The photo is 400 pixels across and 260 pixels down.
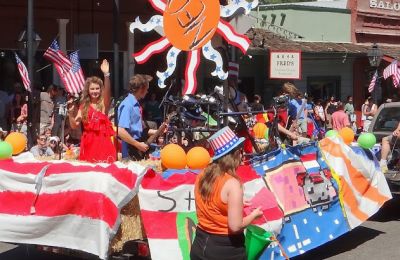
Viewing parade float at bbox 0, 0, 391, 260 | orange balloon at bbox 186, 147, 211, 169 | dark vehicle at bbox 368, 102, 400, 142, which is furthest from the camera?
dark vehicle at bbox 368, 102, 400, 142

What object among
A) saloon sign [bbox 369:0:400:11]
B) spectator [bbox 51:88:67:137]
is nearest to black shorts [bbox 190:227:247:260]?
Result: spectator [bbox 51:88:67:137]

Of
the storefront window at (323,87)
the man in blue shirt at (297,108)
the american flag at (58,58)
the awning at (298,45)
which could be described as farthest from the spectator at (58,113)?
the storefront window at (323,87)

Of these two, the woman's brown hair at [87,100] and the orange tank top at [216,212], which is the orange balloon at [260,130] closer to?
the woman's brown hair at [87,100]

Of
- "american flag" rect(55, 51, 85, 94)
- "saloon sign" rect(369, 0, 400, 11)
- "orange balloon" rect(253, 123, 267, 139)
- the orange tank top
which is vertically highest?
"saloon sign" rect(369, 0, 400, 11)

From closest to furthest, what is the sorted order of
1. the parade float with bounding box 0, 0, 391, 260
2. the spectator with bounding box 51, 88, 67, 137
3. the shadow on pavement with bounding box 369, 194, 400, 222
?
1. the parade float with bounding box 0, 0, 391, 260
2. the shadow on pavement with bounding box 369, 194, 400, 222
3. the spectator with bounding box 51, 88, 67, 137

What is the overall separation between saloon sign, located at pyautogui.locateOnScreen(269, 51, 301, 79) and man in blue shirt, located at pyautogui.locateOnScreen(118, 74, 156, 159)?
1125 cm

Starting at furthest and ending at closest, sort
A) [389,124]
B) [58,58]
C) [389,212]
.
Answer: [58,58], [389,124], [389,212]

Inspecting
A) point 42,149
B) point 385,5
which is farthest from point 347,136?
point 385,5

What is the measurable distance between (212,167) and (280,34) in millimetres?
22827

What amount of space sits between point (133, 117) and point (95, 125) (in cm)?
43

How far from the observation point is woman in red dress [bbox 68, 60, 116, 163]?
7293mm

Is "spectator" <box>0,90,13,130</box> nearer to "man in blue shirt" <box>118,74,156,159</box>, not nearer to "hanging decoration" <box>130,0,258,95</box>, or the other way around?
"hanging decoration" <box>130,0,258,95</box>

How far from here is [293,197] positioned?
7.25 metres

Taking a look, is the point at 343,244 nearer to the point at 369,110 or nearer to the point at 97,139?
the point at 97,139
